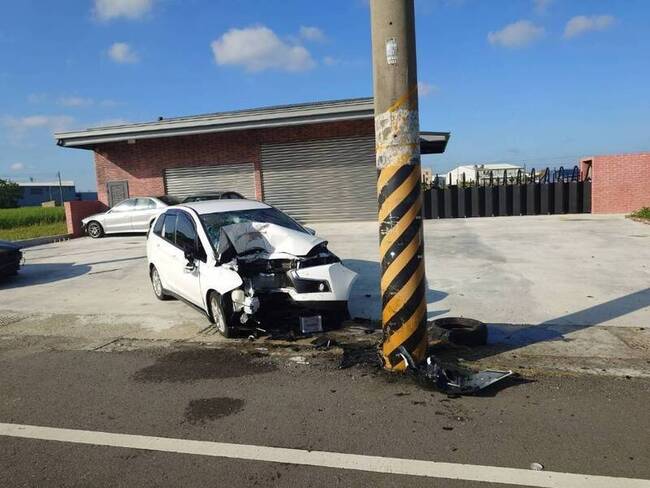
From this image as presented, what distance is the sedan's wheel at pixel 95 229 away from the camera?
63.7 ft

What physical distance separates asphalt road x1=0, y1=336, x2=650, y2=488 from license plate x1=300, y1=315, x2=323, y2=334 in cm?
63

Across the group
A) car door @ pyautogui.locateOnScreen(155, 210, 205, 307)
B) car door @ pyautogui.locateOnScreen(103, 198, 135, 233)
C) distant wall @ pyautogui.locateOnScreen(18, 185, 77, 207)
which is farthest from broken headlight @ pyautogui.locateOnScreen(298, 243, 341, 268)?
distant wall @ pyautogui.locateOnScreen(18, 185, 77, 207)

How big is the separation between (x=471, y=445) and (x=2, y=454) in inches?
130

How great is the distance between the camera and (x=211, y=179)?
20.9 meters

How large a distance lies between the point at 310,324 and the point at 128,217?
14613mm

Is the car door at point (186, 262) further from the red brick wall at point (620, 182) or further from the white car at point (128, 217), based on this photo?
the red brick wall at point (620, 182)

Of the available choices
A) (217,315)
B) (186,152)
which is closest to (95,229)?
(186,152)

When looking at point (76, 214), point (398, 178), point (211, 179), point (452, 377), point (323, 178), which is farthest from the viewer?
point (211, 179)

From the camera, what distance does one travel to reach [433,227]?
1684cm

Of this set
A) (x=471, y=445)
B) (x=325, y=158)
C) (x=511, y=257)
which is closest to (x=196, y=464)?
(x=471, y=445)

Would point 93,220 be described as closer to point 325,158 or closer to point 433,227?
point 325,158

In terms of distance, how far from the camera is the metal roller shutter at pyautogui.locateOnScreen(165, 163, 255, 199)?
67.5 feet

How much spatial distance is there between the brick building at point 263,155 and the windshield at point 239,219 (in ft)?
35.2

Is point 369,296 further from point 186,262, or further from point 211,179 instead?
point 211,179
